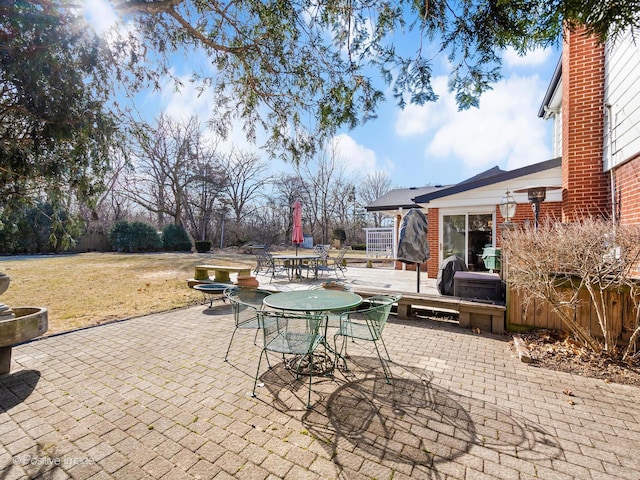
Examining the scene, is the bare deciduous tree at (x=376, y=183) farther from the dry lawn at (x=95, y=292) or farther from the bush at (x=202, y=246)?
the dry lawn at (x=95, y=292)

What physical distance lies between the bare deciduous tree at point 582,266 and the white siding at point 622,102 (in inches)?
83.2

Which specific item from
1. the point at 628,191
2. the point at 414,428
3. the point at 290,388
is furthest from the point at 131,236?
the point at 628,191

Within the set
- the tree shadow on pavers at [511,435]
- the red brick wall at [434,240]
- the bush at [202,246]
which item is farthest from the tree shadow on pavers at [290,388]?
the bush at [202,246]

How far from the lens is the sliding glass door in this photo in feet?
27.9

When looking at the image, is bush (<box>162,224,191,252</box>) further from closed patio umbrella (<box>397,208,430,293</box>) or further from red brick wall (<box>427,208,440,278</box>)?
closed patio umbrella (<box>397,208,430,293</box>)

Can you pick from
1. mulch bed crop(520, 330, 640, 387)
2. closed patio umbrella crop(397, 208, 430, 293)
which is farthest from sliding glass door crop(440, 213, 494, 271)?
mulch bed crop(520, 330, 640, 387)

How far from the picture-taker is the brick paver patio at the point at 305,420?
1945 millimetres

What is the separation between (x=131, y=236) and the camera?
20750 mm

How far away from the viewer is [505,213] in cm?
644

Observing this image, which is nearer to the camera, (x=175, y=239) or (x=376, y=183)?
(x=175, y=239)

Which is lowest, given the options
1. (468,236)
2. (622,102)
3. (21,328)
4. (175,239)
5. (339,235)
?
(21,328)

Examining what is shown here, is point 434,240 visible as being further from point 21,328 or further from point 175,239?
point 175,239

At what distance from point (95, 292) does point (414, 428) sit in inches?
338

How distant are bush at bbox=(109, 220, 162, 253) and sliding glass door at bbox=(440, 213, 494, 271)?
20.2 meters
